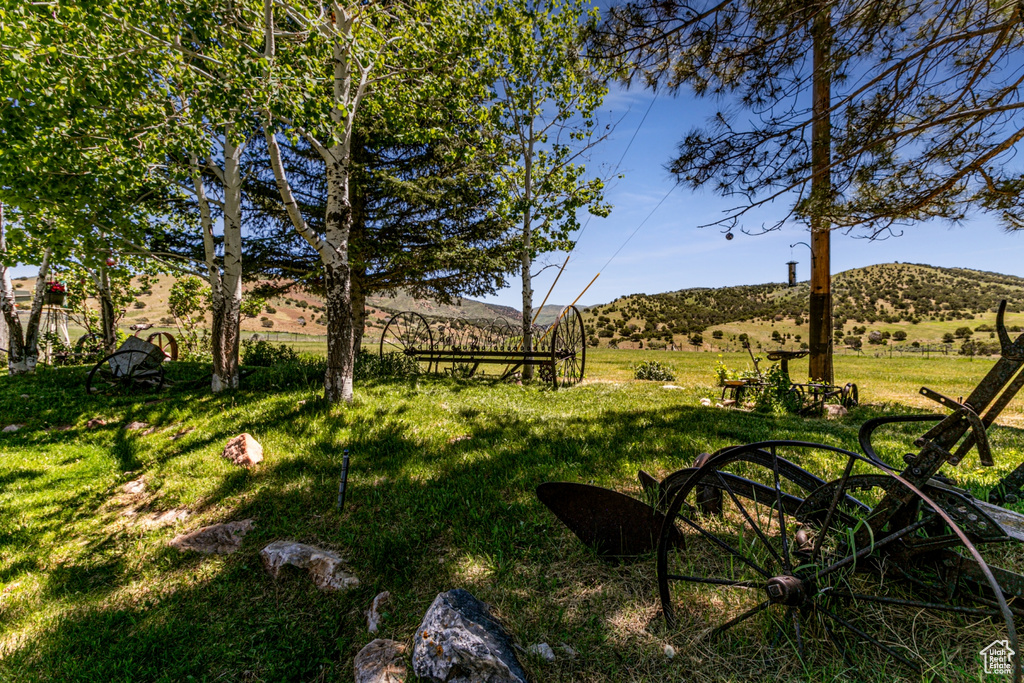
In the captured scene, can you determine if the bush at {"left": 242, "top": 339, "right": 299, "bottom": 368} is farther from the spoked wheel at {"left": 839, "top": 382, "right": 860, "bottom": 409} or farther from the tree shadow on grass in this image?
the spoked wheel at {"left": 839, "top": 382, "right": 860, "bottom": 409}

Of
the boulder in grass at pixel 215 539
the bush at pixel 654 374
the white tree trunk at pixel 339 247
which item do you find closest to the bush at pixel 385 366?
the white tree trunk at pixel 339 247

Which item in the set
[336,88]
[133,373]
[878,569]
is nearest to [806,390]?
[878,569]

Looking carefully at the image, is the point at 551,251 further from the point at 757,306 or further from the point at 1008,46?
the point at 757,306

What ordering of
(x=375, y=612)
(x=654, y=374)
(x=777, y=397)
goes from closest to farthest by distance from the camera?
1. (x=375, y=612)
2. (x=777, y=397)
3. (x=654, y=374)

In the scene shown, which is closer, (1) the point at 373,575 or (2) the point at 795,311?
(1) the point at 373,575

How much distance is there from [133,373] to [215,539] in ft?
24.8

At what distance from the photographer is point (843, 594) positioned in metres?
2.28

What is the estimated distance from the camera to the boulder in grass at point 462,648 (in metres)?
2.14

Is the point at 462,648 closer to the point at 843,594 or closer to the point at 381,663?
the point at 381,663

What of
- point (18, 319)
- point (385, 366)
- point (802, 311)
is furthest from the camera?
point (802, 311)

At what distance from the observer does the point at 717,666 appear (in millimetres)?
2098

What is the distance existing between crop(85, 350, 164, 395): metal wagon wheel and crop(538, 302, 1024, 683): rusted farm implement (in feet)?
36.5

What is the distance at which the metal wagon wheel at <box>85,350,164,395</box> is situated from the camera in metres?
9.07

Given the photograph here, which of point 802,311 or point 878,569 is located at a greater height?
point 802,311
